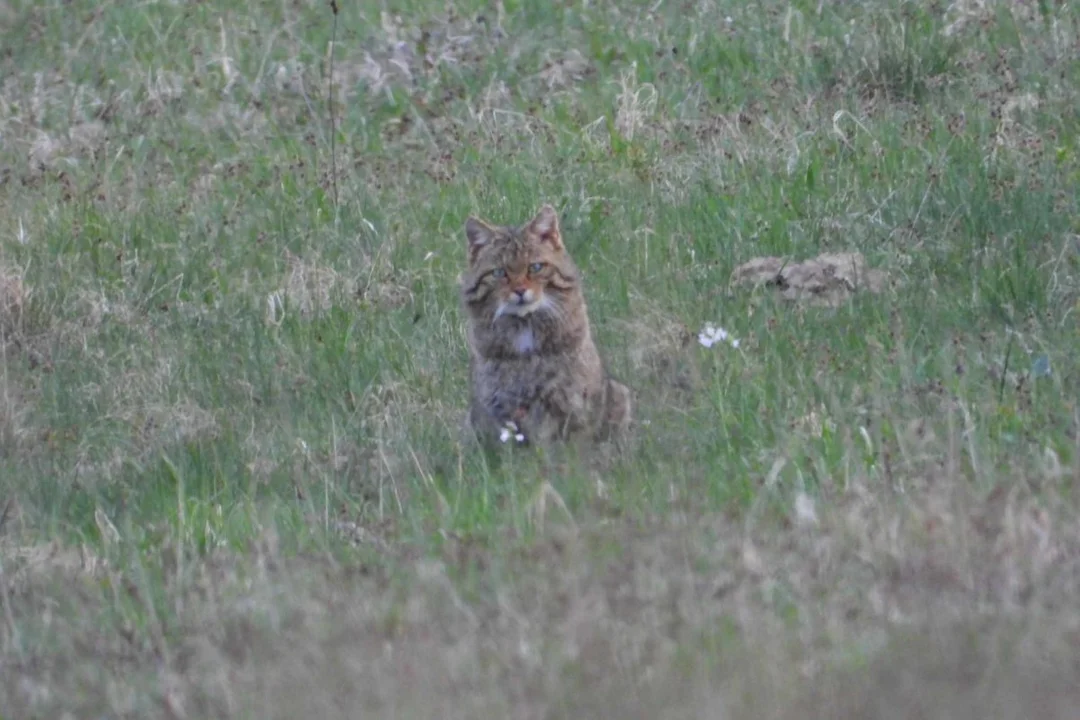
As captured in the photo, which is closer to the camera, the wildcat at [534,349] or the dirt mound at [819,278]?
the wildcat at [534,349]

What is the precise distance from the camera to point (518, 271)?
7465mm

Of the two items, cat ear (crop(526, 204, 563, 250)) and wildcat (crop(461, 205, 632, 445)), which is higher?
cat ear (crop(526, 204, 563, 250))

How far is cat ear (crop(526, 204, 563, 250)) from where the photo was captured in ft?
25.0

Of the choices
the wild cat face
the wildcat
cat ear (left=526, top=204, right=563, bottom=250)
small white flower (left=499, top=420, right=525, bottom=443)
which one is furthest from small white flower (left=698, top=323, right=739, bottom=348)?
small white flower (left=499, top=420, right=525, bottom=443)

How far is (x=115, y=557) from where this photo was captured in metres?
5.98

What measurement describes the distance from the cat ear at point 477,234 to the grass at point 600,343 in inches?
30.8

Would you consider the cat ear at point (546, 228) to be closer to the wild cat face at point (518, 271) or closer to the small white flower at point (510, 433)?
the wild cat face at point (518, 271)

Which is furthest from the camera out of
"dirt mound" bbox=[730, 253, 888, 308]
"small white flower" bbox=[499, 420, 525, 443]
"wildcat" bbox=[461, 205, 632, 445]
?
"dirt mound" bbox=[730, 253, 888, 308]

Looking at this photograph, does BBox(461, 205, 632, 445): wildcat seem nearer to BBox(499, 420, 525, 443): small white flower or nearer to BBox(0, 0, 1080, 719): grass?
BBox(499, 420, 525, 443): small white flower

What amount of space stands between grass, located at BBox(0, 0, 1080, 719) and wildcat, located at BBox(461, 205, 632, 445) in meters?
0.28

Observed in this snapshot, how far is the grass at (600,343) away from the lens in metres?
4.09

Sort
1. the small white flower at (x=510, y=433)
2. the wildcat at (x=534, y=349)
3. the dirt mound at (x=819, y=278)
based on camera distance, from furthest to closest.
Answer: the dirt mound at (x=819, y=278) → the wildcat at (x=534, y=349) → the small white flower at (x=510, y=433)

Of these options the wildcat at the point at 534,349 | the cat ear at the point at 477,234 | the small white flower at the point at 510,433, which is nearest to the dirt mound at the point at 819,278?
the wildcat at the point at 534,349

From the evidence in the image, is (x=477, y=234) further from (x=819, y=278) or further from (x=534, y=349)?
(x=819, y=278)
